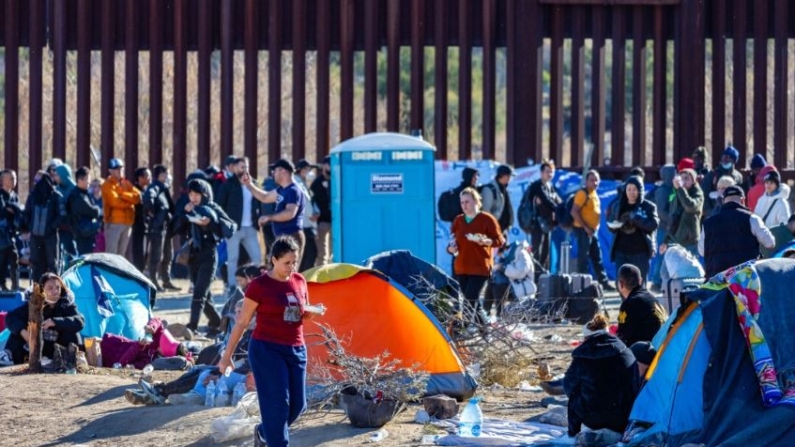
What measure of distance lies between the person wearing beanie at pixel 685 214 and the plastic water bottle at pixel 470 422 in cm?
834

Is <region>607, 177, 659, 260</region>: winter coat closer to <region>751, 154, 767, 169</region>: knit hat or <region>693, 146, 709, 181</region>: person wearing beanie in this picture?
<region>751, 154, 767, 169</region>: knit hat

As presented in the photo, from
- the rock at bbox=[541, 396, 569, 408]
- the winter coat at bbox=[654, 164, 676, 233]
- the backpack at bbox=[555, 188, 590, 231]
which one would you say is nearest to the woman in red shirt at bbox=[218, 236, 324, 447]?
the rock at bbox=[541, 396, 569, 408]

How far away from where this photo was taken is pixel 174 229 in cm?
1692

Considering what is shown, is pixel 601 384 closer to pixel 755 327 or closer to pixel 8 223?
pixel 755 327

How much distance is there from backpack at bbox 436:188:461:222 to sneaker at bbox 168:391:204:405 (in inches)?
294

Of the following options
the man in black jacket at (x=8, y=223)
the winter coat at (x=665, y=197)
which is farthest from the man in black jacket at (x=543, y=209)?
the man in black jacket at (x=8, y=223)

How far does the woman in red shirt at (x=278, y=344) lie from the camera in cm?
927

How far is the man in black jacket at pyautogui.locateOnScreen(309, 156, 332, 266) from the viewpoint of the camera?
20.0 m

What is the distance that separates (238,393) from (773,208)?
7.37 meters

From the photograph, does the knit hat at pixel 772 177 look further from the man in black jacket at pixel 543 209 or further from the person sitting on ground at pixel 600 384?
the person sitting on ground at pixel 600 384

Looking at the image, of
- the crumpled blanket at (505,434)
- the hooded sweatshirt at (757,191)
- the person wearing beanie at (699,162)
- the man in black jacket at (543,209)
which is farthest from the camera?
the person wearing beanie at (699,162)

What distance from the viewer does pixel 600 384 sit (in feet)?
32.5

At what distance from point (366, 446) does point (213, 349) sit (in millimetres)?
3878

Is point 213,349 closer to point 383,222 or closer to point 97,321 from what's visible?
point 97,321
